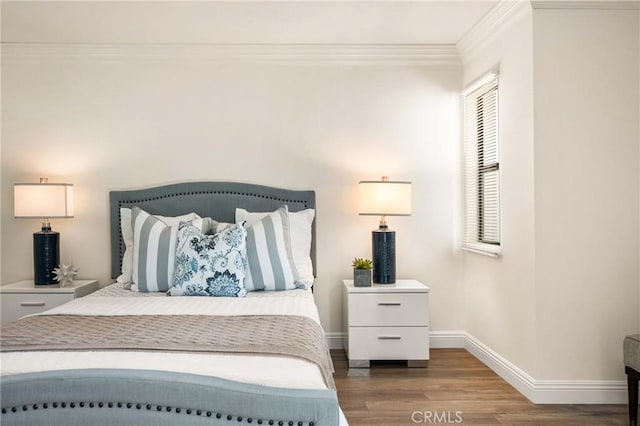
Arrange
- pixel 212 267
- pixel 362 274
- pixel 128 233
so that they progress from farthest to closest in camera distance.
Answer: pixel 128 233
pixel 362 274
pixel 212 267

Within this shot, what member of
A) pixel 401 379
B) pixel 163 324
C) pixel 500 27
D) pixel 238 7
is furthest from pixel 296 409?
pixel 500 27

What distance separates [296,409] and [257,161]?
9.81 ft

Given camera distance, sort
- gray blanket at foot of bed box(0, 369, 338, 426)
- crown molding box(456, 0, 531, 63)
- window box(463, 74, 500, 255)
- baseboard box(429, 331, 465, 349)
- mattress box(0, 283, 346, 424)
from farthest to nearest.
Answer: baseboard box(429, 331, 465, 349) → window box(463, 74, 500, 255) → crown molding box(456, 0, 531, 63) → mattress box(0, 283, 346, 424) → gray blanket at foot of bed box(0, 369, 338, 426)

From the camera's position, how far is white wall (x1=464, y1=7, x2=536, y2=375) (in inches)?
129

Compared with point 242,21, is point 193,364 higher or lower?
lower

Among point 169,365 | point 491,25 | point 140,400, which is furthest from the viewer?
point 491,25

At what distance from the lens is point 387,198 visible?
13.5ft

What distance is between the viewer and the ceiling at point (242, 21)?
3541mm

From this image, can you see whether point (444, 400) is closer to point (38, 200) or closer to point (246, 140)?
point (246, 140)

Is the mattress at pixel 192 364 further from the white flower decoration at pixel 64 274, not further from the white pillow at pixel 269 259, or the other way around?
the white flower decoration at pixel 64 274

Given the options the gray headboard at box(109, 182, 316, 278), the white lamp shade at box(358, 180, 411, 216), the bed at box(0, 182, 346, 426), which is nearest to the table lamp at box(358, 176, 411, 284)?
the white lamp shade at box(358, 180, 411, 216)

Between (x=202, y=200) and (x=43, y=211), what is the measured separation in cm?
115

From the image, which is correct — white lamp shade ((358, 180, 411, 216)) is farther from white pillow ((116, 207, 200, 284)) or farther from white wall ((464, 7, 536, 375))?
white pillow ((116, 207, 200, 284))

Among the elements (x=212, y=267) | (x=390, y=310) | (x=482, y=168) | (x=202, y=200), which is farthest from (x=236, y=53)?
(x=390, y=310)
